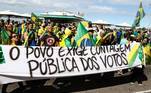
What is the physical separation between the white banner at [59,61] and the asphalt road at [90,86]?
445mm

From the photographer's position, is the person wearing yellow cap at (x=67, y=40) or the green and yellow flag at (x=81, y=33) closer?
the person wearing yellow cap at (x=67, y=40)

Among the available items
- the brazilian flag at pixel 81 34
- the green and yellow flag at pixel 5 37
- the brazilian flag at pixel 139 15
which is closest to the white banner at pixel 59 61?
the brazilian flag at pixel 81 34

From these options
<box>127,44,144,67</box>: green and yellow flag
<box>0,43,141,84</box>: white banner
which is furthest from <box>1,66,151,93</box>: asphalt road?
<box>127,44,144,67</box>: green and yellow flag

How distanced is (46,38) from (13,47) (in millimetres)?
1694

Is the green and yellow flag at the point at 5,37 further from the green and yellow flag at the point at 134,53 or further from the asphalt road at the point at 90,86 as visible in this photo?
the green and yellow flag at the point at 134,53

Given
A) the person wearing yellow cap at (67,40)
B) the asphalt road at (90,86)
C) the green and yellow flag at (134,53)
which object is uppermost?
the person wearing yellow cap at (67,40)

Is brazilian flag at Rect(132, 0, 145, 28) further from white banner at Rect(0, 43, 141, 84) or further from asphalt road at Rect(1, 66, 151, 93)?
asphalt road at Rect(1, 66, 151, 93)

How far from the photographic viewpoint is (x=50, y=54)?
11.6 metres

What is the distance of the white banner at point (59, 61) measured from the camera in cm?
1052

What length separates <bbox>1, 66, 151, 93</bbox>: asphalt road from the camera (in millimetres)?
11592

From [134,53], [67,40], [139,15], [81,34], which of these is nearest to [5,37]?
[67,40]

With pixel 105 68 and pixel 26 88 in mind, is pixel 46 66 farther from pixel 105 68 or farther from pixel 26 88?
pixel 105 68

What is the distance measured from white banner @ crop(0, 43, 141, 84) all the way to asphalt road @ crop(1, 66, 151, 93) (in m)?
0.44

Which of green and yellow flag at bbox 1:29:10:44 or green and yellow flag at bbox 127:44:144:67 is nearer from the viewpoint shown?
green and yellow flag at bbox 1:29:10:44
